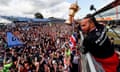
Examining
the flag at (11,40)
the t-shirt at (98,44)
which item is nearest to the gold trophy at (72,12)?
the t-shirt at (98,44)

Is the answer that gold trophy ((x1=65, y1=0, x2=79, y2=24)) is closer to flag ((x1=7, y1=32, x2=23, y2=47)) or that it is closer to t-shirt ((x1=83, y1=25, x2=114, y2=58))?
t-shirt ((x1=83, y1=25, x2=114, y2=58))

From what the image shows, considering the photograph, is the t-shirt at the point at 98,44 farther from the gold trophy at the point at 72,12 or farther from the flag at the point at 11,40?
the flag at the point at 11,40

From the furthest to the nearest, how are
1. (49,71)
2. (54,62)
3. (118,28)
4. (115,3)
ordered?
(54,62)
(49,71)
(118,28)
(115,3)

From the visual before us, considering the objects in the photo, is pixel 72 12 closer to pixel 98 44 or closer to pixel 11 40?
pixel 98 44

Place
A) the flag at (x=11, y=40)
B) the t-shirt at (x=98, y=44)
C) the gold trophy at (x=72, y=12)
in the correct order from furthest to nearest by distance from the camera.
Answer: the flag at (x=11, y=40), the t-shirt at (x=98, y=44), the gold trophy at (x=72, y=12)

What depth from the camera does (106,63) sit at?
3.70 metres

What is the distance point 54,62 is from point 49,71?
1.44 m

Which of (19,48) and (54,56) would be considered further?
(19,48)

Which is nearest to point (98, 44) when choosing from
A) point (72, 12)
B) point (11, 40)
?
point (72, 12)

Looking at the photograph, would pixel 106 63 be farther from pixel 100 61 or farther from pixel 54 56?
pixel 54 56

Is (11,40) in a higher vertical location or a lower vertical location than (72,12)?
lower

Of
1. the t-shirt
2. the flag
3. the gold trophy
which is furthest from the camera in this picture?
the flag

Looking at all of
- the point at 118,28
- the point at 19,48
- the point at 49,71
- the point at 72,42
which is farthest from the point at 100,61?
the point at 19,48

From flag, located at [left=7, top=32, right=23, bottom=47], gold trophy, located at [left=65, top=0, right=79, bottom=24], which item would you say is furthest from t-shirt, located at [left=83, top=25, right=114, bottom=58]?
flag, located at [left=7, top=32, right=23, bottom=47]
